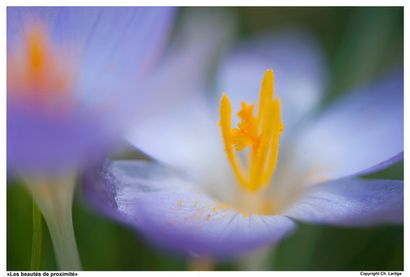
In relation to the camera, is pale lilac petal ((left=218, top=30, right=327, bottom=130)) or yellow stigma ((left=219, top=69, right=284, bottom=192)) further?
pale lilac petal ((left=218, top=30, right=327, bottom=130))

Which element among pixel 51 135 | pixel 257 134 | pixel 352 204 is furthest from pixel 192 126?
pixel 51 135

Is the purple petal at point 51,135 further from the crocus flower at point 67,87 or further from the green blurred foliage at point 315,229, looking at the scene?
the green blurred foliage at point 315,229

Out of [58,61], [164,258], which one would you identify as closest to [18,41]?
[58,61]

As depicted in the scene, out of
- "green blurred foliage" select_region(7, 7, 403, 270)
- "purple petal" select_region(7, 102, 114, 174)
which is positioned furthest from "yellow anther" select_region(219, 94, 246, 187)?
"purple petal" select_region(7, 102, 114, 174)

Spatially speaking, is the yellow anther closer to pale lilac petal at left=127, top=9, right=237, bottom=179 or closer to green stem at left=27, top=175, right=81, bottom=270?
pale lilac petal at left=127, top=9, right=237, bottom=179

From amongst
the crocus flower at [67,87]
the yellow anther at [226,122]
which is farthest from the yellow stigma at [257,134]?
the crocus flower at [67,87]
